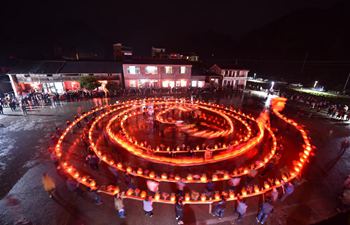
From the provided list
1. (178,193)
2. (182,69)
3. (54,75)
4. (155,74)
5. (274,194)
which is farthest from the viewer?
(182,69)

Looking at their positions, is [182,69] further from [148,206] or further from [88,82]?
[148,206]

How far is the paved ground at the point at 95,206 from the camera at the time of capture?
8.64 metres

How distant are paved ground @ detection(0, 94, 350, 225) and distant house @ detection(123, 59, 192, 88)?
22.4m

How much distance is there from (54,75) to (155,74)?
19609mm

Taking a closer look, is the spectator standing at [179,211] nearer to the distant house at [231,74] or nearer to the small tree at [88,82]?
the small tree at [88,82]

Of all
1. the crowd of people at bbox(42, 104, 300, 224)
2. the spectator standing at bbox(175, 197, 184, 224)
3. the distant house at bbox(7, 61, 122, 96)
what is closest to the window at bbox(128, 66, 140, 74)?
the distant house at bbox(7, 61, 122, 96)

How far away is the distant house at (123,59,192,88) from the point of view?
117ft

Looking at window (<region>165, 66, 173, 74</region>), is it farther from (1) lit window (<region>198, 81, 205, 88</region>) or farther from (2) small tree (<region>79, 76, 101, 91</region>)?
(2) small tree (<region>79, 76, 101, 91</region>)

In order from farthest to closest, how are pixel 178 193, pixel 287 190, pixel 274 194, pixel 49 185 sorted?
pixel 49 185 → pixel 178 193 → pixel 287 190 → pixel 274 194

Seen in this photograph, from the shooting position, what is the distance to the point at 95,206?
9258mm

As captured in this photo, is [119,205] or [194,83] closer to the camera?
[119,205]

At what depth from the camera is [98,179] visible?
11.2 m

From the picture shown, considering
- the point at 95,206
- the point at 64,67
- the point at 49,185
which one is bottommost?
the point at 95,206

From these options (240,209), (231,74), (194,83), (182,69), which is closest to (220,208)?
(240,209)
